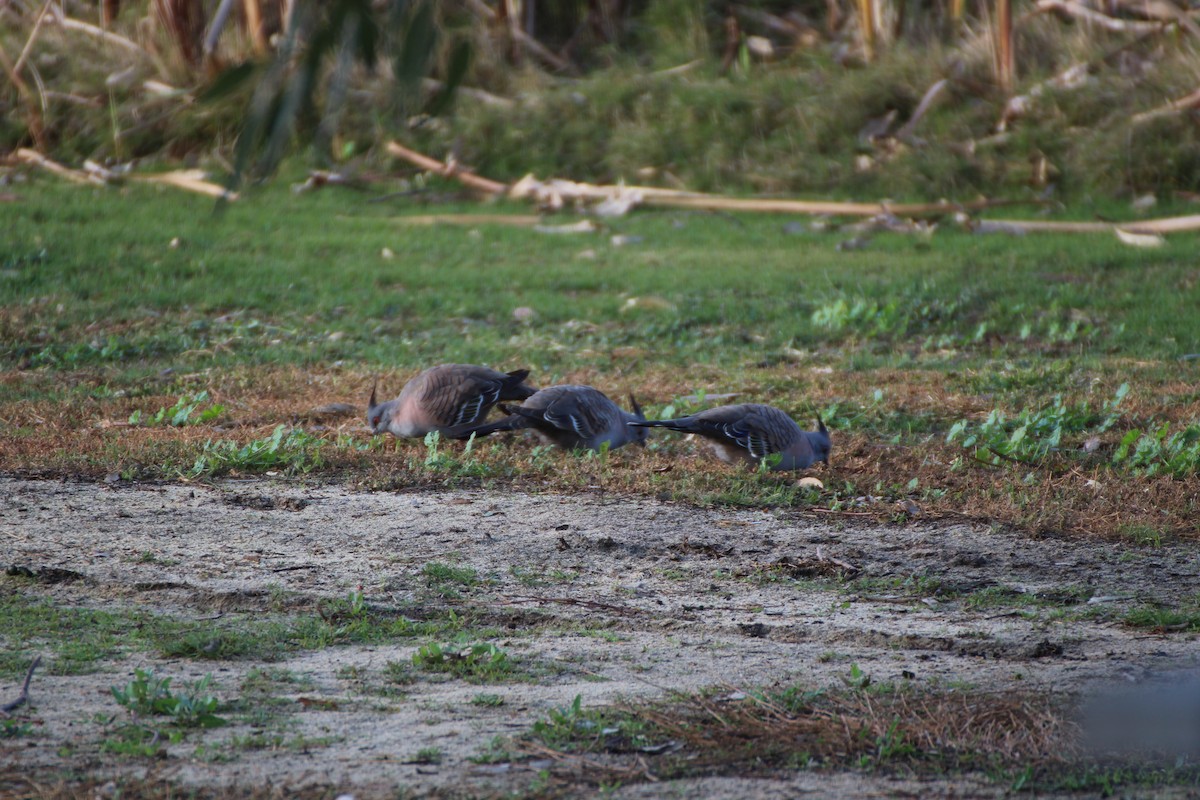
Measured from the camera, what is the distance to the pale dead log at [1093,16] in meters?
13.1

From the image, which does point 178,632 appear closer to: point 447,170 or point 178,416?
point 178,416

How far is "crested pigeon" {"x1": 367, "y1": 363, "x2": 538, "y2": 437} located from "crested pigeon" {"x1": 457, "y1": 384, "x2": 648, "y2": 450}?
0.12 metres

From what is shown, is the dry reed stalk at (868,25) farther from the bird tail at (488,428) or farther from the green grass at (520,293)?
the bird tail at (488,428)

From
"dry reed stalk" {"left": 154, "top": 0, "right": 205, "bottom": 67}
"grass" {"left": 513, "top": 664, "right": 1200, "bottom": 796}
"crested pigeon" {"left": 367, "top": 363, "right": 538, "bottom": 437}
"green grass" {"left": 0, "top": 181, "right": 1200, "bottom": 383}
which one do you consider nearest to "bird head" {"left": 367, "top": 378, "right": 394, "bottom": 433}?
"crested pigeon" {"left": 367, "top": 363, "right": 538, "bottom": 437}

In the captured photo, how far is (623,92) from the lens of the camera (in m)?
14.1

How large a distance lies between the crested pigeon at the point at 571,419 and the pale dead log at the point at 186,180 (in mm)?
7205

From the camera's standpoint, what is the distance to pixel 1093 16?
13328 mm

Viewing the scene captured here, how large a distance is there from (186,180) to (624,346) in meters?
6.21

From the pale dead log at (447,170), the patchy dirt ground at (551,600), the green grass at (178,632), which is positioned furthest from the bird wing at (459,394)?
the pale dead log at (447,170)

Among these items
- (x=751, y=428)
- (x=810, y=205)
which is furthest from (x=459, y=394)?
(x=810, y=205)

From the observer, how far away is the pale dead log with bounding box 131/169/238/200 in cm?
1269

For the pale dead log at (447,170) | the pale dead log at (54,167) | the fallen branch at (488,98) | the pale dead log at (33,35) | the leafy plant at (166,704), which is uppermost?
the pale dead log at (33,35)

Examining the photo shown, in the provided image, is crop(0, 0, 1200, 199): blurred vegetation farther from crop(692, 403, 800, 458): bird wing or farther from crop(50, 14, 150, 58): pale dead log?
crop(692, 403, 800, 458): bird wing

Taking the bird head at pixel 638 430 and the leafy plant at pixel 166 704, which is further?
the bird head at pixel 638 430
